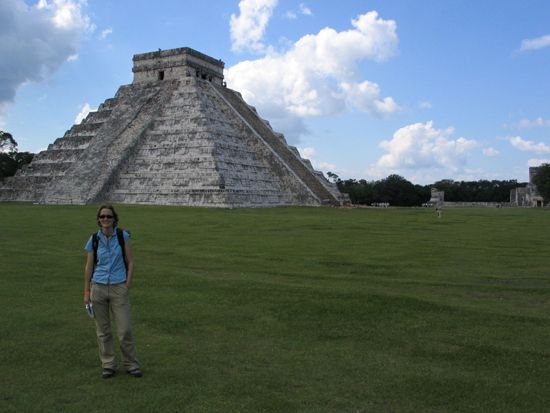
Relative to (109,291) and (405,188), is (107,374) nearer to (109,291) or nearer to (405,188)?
(109,291)

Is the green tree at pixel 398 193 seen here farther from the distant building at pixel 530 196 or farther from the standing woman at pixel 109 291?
the standing woman at pixel 109 291

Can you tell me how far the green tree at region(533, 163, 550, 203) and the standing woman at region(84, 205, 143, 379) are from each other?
192ft

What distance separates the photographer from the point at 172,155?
1375 inches

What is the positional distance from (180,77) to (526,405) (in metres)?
39.2

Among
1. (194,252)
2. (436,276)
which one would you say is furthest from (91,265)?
(194,252)

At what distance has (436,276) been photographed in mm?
11008

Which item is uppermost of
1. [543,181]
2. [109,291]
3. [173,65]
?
[173,65]

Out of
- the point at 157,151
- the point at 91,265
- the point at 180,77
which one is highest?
the point at 180,77

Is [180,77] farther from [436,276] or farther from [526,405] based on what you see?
[526,405]

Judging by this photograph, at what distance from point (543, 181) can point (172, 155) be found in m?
40.8

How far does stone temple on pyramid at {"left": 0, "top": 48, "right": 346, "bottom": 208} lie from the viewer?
33.2 meters

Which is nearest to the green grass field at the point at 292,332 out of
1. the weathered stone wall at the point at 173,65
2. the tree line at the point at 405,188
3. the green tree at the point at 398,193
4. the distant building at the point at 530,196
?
the weathered stone wall at the point at 173,65

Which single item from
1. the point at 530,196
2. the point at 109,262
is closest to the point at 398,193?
the point at 530,196

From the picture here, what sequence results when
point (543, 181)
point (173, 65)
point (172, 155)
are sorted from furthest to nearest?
point (543, 181) < point (173, 65) < point (172, 155)
